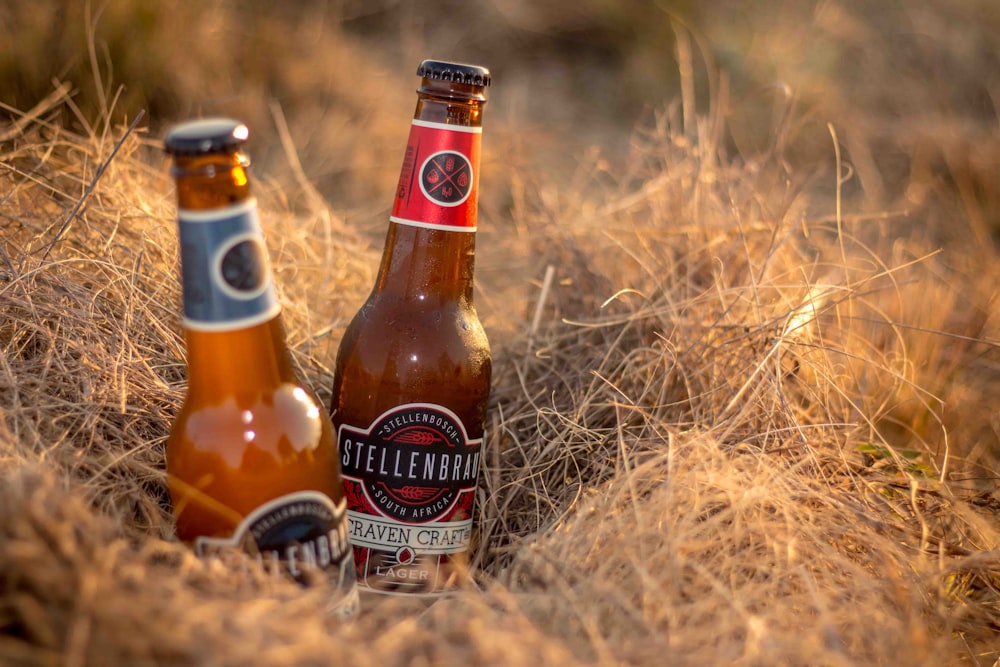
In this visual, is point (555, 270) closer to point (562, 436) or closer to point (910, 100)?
point (562, 436)

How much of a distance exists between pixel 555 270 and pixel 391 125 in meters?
2.50

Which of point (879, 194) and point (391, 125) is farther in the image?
point (391, 125)

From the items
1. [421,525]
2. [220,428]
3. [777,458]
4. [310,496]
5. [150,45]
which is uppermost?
[150,45]

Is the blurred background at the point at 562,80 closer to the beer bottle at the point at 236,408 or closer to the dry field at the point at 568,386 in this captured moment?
the dry field at the point at 568,386

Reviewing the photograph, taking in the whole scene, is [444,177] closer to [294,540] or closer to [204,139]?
[204,139]

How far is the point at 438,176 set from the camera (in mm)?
2078

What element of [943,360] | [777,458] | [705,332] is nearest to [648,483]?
[777,458]

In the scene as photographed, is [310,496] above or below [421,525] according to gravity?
above

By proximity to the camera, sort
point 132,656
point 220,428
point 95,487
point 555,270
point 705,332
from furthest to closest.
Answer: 1. point 555,270
2. point 705,332
3. point 95,487
4. point 220,428
5. point 132,656

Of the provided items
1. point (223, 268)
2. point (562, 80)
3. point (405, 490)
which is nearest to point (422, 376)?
point (405, 490)

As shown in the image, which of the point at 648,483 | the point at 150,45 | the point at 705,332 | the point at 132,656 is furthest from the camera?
the point at 150,45

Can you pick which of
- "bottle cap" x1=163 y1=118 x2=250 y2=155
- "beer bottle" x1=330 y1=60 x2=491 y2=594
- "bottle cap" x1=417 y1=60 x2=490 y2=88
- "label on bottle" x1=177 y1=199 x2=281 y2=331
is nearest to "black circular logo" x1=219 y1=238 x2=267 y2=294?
"label on bottle" x1=177 y1=199 x2=281 y2=331

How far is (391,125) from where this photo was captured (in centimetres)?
521

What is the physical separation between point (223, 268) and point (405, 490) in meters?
0.76
